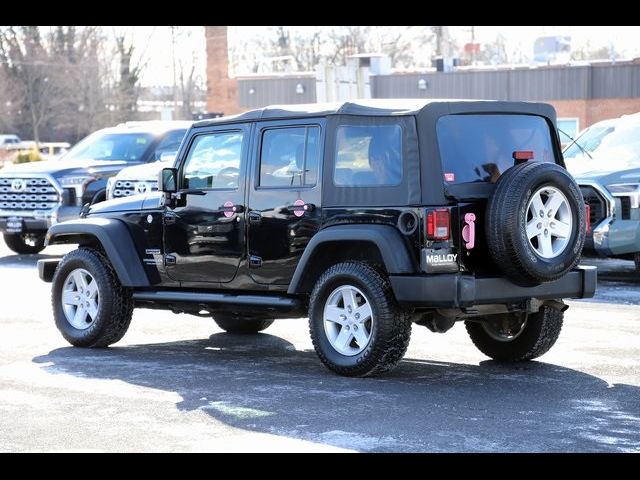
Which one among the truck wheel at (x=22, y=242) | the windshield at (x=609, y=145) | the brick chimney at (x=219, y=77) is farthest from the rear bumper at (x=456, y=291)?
the brick chimney at (x=219, y=77)

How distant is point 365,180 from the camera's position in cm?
891

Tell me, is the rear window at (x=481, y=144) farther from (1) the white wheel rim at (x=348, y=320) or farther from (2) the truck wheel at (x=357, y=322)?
(1) the white wheel rim at (x=348, y=320)

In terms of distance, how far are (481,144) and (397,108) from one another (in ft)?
2.04

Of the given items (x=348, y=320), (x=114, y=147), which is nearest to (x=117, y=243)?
(x=348, y=320)

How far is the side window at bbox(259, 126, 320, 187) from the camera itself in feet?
30.2

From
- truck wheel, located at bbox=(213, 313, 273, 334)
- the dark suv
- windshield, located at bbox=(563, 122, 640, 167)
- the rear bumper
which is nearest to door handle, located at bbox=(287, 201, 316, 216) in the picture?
the rear bumper

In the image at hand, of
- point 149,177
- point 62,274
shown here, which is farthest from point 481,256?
point 149,177

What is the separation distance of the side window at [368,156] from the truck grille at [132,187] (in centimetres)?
866

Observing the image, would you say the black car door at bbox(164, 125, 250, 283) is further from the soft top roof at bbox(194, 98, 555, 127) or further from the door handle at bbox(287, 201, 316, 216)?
the door handle at bbox(287, 201, 316, 216)

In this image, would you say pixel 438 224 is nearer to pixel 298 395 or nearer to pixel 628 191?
pixel 298 395

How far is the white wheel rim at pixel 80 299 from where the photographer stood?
10.5 metres

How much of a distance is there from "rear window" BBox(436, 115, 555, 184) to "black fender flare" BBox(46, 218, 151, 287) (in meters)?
2.87

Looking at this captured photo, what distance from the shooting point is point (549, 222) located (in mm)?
8695
